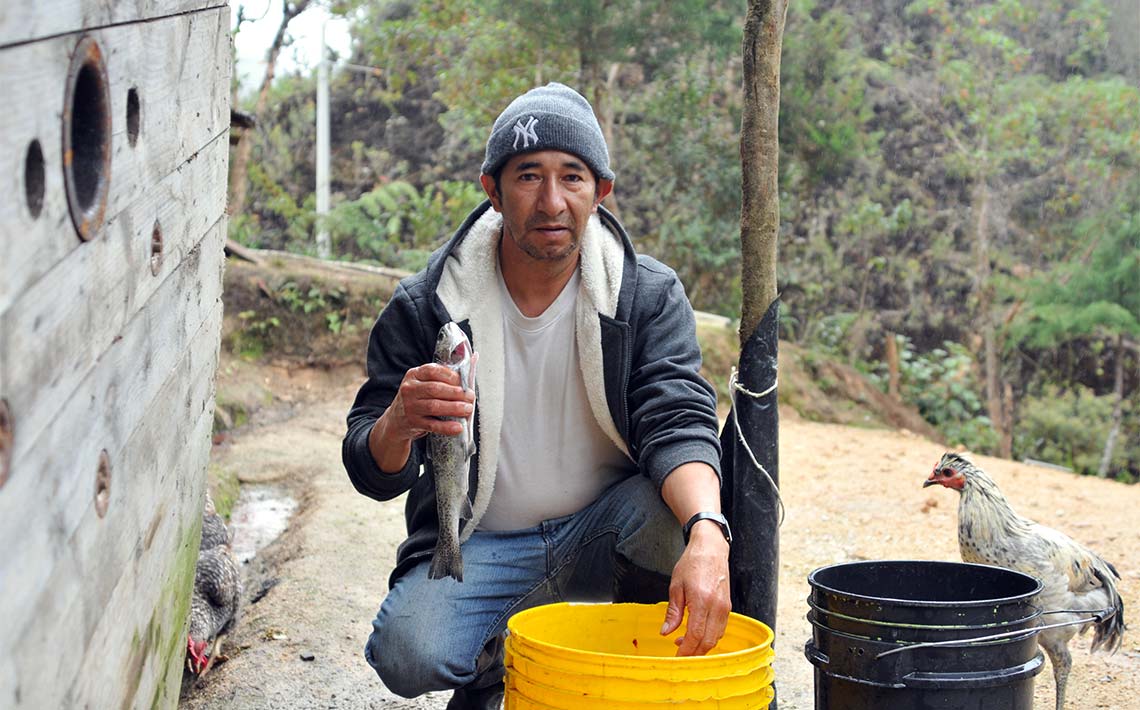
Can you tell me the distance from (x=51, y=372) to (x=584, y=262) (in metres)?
1.88

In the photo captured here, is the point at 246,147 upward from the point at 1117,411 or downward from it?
upward

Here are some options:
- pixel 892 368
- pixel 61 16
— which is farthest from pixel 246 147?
pixel 61 16

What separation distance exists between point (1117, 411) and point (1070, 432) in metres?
0.79

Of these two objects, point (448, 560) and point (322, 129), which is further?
point (322, 129)

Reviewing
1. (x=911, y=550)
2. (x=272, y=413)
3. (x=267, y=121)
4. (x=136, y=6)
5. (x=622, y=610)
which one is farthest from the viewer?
(x=267, y=121)

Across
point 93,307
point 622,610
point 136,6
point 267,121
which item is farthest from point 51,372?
point 267,121

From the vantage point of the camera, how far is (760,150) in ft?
11.4

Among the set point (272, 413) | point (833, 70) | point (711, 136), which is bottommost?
point (272, 413)

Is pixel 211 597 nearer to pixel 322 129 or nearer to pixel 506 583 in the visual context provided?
pixel 506 583

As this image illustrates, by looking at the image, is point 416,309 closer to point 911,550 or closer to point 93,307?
point 93,307

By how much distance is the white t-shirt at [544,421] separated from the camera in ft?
10.7

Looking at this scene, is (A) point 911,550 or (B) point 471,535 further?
(A) point 911,550

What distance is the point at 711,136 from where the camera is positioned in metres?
13.0

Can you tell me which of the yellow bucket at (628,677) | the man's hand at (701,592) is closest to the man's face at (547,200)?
the man's hand at (701,592)
